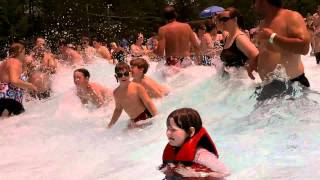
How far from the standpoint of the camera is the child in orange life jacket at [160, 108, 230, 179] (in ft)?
9.87

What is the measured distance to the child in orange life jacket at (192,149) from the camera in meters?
3.01

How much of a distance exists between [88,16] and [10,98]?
884 inches

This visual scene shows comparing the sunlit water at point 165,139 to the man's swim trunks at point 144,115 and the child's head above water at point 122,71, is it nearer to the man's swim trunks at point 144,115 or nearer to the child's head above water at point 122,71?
the man's swim trunks at point 144,115

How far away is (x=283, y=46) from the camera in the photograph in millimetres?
4641

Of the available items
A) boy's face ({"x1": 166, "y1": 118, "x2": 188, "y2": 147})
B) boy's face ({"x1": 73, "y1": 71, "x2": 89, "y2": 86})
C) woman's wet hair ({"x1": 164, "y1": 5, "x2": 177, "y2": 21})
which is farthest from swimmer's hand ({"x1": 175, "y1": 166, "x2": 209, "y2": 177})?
woman's wet hair ({"x1": 164, "y1": 5, "x2": 177, "y2": 21})

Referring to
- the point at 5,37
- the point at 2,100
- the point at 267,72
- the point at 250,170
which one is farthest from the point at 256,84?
the point at 5,37

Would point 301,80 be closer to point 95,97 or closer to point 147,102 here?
point 147,102

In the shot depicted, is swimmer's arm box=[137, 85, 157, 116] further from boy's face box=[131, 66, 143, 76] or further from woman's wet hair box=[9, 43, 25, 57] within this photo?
woman's wet hair box=[9, 43, 25, 57]

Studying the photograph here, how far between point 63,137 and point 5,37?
23377 millimetres

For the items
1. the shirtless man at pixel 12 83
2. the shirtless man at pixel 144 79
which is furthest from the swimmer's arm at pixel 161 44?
the shirtless man at pixel 12 83

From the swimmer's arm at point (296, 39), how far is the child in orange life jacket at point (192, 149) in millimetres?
1840

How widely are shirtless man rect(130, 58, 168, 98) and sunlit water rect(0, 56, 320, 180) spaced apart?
14cm

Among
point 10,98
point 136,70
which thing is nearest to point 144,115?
point 136,70

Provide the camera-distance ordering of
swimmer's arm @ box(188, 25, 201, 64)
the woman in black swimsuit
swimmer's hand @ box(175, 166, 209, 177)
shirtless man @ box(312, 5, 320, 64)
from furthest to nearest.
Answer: shirtless man @ box(312, 5, 320, 64) → swimmer's arm @ box(188, 25, 201, 64) → the woman in black swimsuit → swimmer's hand @ box(175, 166, 209, 177)
